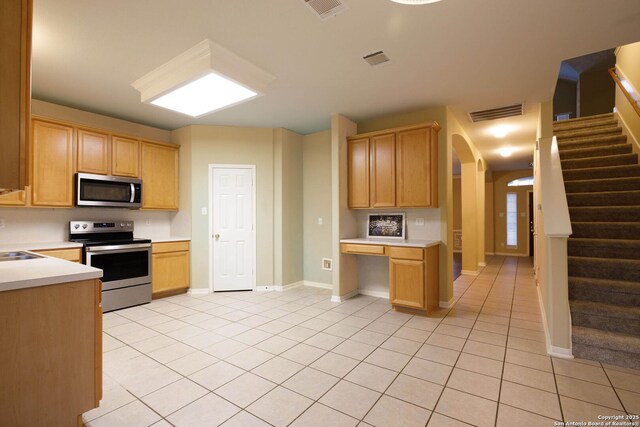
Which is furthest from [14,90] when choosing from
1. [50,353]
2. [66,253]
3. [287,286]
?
[287,286]

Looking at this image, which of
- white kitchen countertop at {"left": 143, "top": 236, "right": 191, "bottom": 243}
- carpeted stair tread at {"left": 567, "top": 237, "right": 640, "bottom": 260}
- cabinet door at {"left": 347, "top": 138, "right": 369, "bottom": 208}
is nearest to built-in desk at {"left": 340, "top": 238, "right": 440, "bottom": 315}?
cabinet door at {"left": 347, "top": 138, "right": 369, "bottom": 208}

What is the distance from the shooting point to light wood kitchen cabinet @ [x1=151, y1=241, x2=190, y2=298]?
4.50 metres

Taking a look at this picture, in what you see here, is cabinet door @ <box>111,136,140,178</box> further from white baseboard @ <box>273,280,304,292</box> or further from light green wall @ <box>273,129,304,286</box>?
white baseboard @ <box>273,280,304,292</box>

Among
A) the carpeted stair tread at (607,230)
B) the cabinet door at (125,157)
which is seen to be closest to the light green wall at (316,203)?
the cabinet door at (125,157)

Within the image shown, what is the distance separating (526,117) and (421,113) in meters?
1.78

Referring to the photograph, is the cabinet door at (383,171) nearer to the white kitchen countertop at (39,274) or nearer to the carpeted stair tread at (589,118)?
the white kitchen countertop at (39,274)

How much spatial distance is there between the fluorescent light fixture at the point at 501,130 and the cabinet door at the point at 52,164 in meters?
6.48

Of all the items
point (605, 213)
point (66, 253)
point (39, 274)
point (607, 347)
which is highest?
point (605, 213)

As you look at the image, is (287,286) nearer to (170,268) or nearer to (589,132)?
(170,268)

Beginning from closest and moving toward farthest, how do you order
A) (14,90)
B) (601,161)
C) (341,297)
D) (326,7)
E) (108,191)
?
(14,90) → (326,7) → (108,191) → (601,161) → (341,297)

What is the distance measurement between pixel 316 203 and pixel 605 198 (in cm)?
401

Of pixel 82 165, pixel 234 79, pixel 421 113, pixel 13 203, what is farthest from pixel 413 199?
pixel 13 203

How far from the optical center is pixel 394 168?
4270mm

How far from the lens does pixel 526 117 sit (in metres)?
4.69
